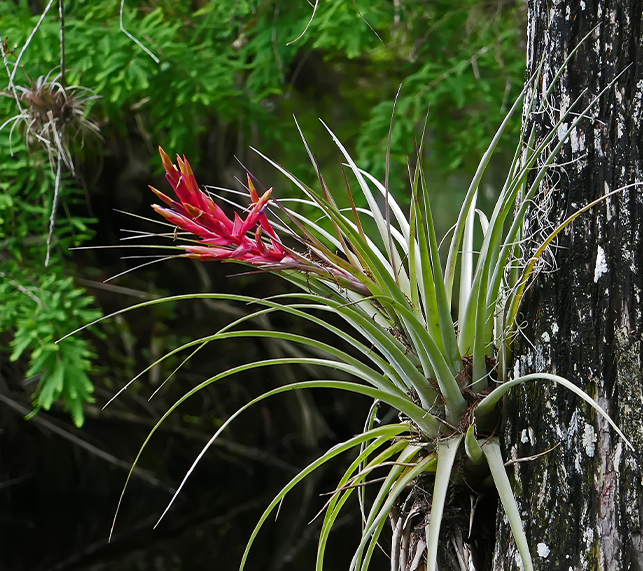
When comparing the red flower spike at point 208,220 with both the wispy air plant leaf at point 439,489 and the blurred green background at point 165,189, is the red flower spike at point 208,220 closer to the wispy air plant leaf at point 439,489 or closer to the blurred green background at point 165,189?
the wispy air plant leaf at point 439,489

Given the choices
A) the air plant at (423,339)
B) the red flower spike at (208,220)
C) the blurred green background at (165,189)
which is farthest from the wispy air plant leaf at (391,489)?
the blurred green background at (165,189)

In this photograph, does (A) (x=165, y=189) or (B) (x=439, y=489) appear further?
(A) (x=165, y=189)

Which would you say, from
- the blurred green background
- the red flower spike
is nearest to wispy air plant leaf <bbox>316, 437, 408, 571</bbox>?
the red flower spike

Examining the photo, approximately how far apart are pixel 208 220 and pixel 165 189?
2342 millimetres

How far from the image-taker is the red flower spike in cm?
56

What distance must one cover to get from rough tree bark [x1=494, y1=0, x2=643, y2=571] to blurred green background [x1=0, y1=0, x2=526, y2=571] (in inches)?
34.6

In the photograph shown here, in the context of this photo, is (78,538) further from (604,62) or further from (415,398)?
(604,62)

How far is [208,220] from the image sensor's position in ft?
1.88

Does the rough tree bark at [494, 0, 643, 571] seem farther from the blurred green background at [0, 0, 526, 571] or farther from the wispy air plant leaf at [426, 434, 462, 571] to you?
the blurred green background at [0, 0, 526, 571]

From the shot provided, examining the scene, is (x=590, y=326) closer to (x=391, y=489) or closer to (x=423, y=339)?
(x=423, y=339)

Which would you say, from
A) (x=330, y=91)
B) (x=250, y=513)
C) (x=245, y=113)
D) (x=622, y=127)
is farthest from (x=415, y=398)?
(x=330, y=91)

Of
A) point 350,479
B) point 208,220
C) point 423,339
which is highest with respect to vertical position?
point 208,220

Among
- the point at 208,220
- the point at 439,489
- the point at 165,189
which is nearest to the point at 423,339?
the point at 439,489

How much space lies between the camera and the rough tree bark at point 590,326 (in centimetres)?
62
